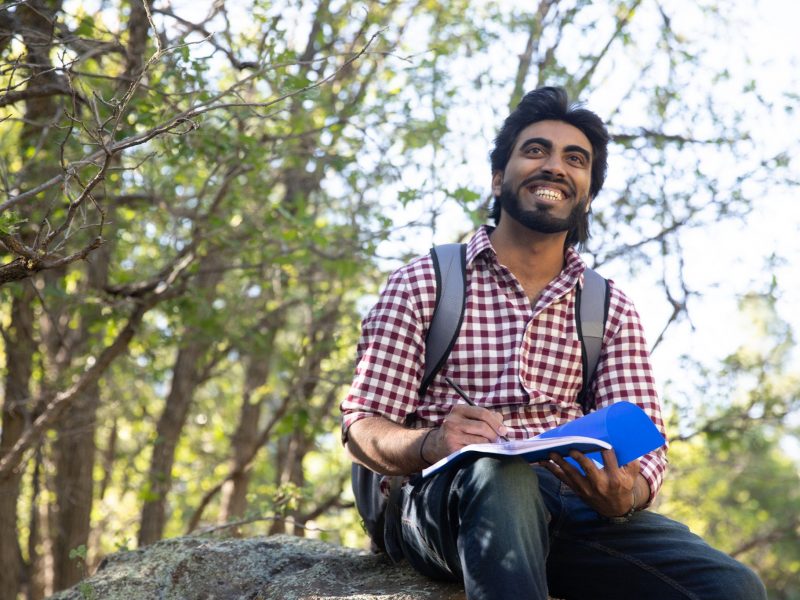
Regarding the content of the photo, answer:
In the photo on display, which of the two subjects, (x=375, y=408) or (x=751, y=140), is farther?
(x=751, y=140)

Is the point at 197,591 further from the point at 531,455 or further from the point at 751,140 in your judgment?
the point at 751,140

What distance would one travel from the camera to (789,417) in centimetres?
825

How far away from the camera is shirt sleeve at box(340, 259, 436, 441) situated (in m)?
3.31

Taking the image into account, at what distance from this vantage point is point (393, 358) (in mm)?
3332

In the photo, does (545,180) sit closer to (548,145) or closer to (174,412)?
(548,145)

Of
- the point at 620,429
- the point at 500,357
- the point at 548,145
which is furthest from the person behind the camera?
the point at 548,145

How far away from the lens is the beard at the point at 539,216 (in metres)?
3.77

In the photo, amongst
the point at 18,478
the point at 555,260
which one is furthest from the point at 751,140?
the point at 18,478

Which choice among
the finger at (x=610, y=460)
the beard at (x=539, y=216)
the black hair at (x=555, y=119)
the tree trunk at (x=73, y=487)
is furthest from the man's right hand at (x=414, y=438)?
the tree trunk at (x=73, y=487)

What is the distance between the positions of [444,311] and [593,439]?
92 cm

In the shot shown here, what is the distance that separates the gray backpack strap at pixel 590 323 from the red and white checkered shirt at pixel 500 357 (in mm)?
25

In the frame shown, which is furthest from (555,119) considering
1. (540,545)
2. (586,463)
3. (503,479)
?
(540,545)

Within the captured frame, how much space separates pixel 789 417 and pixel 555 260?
5369 millimetres

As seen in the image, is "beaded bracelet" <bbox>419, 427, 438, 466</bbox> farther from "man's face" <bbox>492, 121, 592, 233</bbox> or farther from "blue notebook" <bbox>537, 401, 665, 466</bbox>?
"man's face" <bbox>492, 121, 592, 233</bbox>
